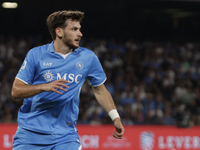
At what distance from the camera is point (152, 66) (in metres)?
15.8

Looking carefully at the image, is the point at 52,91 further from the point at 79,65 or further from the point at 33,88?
the point at 79,65

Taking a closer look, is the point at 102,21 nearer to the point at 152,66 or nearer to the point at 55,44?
the point at 152,66

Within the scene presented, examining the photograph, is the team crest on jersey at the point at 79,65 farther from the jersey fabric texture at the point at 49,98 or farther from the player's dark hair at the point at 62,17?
the player's dark hair at the point at 62,17

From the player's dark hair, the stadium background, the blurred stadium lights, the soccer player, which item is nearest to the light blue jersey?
the soccer player

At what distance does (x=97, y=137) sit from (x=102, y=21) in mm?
8501

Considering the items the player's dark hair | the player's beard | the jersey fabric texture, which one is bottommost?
the jersey fabric texture

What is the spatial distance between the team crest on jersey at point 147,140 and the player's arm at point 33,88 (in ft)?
24.7

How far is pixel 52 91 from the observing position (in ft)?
12.2

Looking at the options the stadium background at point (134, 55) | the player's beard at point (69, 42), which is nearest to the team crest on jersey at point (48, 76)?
the player's beard at point (69, 42)

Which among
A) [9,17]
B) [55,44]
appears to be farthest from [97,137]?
[9,17]

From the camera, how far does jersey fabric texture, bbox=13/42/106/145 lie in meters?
3.81

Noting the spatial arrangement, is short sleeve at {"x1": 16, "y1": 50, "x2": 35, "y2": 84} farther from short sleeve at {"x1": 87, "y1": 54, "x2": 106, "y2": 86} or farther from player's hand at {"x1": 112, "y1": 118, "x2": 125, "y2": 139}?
player's hand at {"x1": 112, "y1": 118, "x2": 125, "y2": 139}

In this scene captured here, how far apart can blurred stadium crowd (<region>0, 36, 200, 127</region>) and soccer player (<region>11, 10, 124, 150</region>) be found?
7.55 m

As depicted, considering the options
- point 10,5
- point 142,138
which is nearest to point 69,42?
point 142,138
